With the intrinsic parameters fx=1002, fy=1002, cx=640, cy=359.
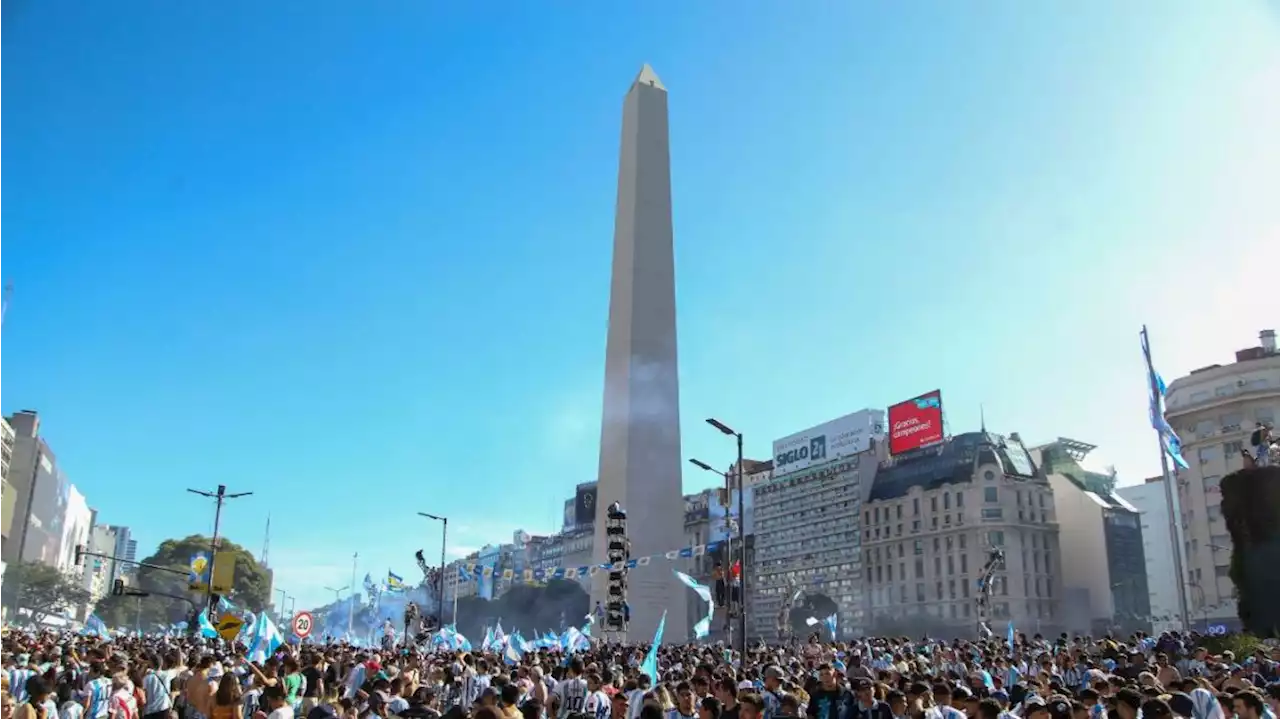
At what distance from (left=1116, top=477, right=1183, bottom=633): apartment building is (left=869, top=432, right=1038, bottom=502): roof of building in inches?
559

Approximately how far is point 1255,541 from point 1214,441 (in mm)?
50261

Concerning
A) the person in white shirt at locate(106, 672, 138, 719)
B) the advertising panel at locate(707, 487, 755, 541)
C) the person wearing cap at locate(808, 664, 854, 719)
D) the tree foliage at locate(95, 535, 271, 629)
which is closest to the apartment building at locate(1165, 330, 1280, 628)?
the advertising panel at locate(707, 487, 755, 541)

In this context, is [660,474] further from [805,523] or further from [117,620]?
[117,620]

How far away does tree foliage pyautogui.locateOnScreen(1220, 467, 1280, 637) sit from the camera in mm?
32438

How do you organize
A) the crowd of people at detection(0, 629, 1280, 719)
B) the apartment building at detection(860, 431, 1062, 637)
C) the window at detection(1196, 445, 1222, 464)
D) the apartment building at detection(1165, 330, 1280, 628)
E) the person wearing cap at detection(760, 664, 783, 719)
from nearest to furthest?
the crowd of people at detection(0, 629, 1280, 719), the person wearing cap at detection(760, 664, 783, 719), the apartment building at detection(1165, 330, 1280, 628), the window at detection(1196, 445, 1222, 464), the apartment building at detection(860, 431, 1062, 637)

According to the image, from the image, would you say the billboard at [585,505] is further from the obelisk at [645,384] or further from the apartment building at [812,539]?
the obelisk at [645,384]

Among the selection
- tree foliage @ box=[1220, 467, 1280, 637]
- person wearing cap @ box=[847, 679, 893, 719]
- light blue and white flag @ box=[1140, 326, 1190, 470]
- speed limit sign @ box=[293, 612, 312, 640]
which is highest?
light blue and white flag @ box=[1140, 326, 1190, 470]

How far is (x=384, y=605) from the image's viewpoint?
576 ft

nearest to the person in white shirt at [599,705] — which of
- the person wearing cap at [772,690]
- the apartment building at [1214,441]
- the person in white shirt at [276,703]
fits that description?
the person wearing cap at [772,690]

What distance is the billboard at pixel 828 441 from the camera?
343ft

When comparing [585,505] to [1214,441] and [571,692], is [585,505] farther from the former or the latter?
[571,692]

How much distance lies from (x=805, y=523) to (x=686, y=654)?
289 ft

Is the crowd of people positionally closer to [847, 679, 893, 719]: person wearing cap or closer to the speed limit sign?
[847, 679, 893, 719]: person wearing cap

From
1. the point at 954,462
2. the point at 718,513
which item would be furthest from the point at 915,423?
the point at 718,513
